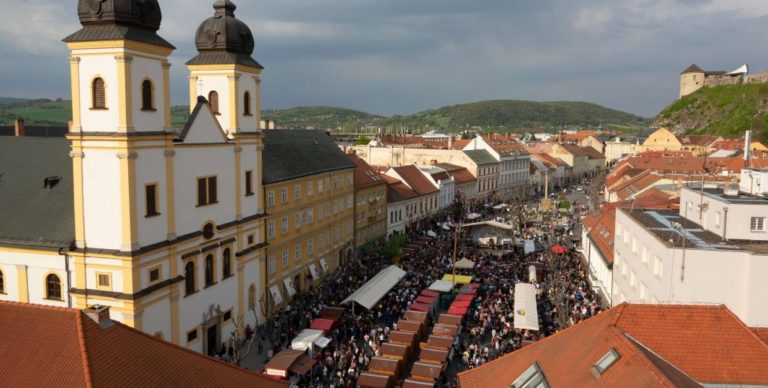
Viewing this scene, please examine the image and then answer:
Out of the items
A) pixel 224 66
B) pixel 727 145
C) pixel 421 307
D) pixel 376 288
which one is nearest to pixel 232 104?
pixel 224 66

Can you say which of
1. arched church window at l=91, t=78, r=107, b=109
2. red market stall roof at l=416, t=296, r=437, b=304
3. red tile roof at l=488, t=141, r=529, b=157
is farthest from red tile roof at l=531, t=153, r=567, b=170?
arched church window at l=91, t=78, r=107, b=109

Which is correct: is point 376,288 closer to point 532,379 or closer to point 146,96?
point 146,96

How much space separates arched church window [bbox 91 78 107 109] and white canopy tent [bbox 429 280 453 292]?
73.9 ft

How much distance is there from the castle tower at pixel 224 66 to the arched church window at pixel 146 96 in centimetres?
650

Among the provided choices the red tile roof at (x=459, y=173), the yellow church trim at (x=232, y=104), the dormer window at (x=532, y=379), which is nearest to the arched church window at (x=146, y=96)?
the yellow church trim at (x=232, y=104)

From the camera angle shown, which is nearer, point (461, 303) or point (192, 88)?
point (192, 88)

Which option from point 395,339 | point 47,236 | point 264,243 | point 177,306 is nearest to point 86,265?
point 47,236

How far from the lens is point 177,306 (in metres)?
28.8

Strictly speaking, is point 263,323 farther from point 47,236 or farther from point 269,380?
point 269,380

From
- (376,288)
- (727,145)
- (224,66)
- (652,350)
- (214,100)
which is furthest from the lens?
(727,145)

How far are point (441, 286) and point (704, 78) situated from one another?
157638 mm

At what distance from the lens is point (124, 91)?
84.5ft

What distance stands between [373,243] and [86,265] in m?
33.5

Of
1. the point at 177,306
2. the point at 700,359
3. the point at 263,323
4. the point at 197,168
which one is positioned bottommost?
the point at 263,323
